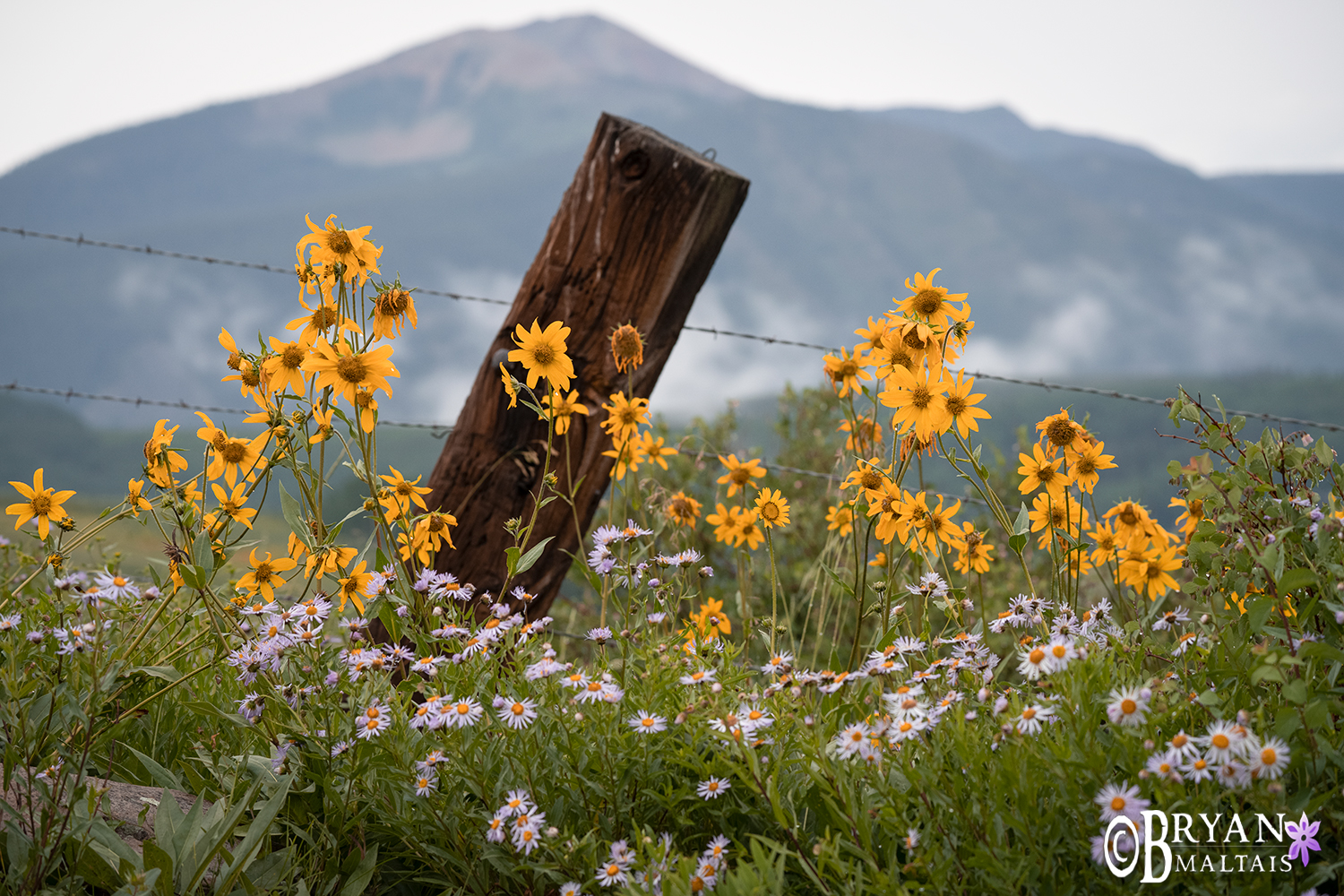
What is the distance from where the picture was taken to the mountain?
384 ft

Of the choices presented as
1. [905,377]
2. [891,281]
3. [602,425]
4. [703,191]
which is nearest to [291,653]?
[602,425]

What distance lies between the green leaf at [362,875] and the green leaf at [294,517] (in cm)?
51

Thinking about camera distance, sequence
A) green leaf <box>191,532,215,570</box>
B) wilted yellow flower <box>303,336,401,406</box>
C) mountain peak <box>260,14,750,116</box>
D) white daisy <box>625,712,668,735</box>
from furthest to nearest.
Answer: mountain peak <box>260,14,750,116</box> < wilted yellow flower <box>303,336,401,406</box> < green leaf <box>191,532,215,570</box> < white daisy <box>625,712,668,735</box>

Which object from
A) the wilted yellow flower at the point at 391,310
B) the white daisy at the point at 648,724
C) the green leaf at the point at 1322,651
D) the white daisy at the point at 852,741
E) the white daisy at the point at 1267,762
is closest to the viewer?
the white daisy at the point at 1267,762

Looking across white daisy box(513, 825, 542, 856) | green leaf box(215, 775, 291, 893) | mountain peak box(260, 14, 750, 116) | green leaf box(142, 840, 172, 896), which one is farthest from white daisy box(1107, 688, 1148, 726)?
mountain peak box(260, 14, 750, 116)

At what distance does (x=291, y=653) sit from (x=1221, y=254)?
169539 millimetres

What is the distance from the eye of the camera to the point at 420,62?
549 ft

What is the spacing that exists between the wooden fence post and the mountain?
10748 centimetres

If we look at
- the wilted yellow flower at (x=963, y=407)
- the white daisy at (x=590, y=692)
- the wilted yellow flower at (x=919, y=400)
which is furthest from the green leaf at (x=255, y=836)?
the wilted yellow flower at (x=963, y=407)

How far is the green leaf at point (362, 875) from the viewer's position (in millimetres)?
1197

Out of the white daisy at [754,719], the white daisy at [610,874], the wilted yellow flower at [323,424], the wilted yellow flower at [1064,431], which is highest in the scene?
the wilted yellow flower at [1064,431]

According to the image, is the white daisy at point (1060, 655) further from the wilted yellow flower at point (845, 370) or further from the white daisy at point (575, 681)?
the wilted yellow flower at point (845, 370)

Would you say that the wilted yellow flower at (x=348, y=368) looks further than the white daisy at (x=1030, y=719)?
Yes

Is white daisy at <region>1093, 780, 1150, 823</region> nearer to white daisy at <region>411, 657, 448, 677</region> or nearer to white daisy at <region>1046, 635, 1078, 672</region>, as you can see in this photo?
white daisy at <region>1046, 635, 1078, 672</region>
